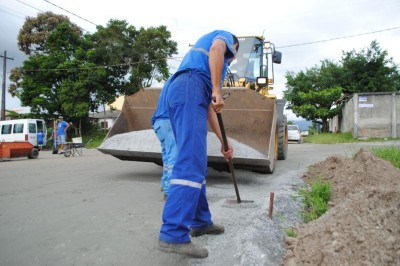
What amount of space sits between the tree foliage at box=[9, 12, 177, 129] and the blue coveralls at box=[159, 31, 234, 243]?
23602 mm

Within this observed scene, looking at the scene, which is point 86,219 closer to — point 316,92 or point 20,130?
point 20,130

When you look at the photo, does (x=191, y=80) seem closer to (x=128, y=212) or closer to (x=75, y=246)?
(x=75, y=246)

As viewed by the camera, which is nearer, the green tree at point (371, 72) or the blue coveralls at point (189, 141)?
the blue coveralls at point (189, 141)

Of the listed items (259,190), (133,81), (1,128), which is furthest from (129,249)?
(133,81)

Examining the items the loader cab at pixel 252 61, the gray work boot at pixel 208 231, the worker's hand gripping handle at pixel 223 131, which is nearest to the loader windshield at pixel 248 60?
the loader cab at pixel 252 61

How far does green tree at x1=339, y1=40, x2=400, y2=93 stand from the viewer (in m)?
28.8

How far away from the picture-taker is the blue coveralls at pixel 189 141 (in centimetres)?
251

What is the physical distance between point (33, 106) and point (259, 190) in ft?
79.6

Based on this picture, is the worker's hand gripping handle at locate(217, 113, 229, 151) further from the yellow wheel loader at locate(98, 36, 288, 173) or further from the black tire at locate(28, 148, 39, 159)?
the black tire at locate(28, 148, 39, 159)

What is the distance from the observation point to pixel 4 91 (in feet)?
87.5

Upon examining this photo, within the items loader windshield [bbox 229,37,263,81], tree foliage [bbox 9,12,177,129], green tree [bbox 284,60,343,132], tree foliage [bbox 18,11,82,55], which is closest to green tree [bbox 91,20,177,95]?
tree foliage [bbox 9,12,177,129]

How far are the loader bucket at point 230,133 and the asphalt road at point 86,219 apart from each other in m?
0.44

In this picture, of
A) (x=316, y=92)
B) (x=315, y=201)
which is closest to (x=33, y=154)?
(x=315, y=201)

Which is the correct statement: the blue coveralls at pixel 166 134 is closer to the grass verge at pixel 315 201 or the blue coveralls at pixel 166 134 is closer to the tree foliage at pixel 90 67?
the grass verge at pixel 315 201
